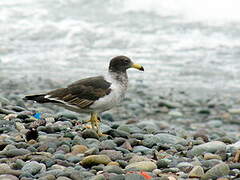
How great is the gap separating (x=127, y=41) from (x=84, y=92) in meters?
9.75

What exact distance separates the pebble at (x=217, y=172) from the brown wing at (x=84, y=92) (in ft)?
5.48

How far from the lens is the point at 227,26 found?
17.3 m

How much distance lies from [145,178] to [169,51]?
34.1 feet

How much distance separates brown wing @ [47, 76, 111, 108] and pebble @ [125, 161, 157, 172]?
4.04ft

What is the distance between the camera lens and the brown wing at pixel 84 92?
580 cm

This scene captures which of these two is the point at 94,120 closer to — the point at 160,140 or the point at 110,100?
the point at 110,100

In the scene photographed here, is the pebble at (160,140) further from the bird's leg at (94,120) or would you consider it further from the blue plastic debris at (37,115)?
the blue plastic debris at (37,115)

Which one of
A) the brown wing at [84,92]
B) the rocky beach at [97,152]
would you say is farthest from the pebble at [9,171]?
the brown wing at [84,92]

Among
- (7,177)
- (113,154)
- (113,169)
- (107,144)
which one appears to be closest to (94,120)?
(107,144)

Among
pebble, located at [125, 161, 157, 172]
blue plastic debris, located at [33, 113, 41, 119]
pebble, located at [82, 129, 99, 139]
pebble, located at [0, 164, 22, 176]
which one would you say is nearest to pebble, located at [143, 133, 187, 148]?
pebble, located at [82, 129, 99, 139]

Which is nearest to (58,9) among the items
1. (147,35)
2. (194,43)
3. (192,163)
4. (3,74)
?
(147,35)

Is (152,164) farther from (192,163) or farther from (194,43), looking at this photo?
(194,43)

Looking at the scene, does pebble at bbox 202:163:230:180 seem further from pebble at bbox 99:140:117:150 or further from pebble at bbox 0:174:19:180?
pebble at bbox 0:174:19:180

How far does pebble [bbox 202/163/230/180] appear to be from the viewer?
4457mm
